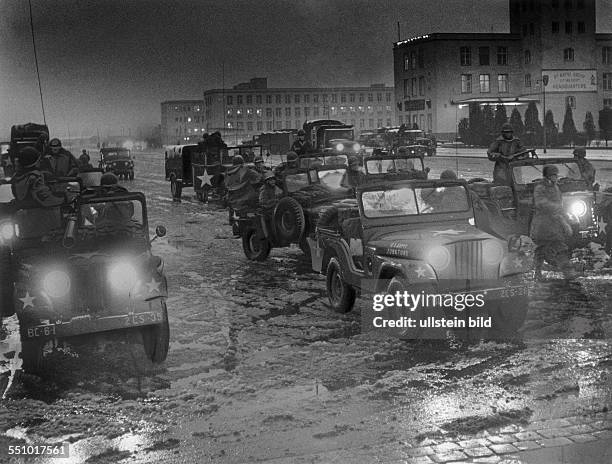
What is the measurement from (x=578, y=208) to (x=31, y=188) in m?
8.24

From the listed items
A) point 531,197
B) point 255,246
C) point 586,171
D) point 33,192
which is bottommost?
point 255,246

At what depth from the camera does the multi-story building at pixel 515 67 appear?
74125 millimetres

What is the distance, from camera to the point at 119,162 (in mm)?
45719

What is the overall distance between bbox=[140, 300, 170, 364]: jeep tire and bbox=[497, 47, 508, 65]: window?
80.8 meters

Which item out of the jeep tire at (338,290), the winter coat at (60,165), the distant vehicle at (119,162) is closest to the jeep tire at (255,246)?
the winter coat at (60,165)

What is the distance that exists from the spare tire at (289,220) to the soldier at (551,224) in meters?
3.87

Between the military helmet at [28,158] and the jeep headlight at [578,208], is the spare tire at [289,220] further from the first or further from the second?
the military helmet at [28,158]

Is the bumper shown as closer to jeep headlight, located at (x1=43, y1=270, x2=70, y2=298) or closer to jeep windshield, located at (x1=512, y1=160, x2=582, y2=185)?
jeep headlight, located at (x1=43, y1=270, x2=70, y2=298)

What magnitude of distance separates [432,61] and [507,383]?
79.3m

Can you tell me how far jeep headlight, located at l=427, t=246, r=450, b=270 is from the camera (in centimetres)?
852

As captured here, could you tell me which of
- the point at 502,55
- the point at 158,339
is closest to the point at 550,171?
the point at 158,339

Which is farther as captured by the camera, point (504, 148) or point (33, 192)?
point (504, 148)

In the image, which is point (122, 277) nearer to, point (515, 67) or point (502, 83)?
point (502, 83)

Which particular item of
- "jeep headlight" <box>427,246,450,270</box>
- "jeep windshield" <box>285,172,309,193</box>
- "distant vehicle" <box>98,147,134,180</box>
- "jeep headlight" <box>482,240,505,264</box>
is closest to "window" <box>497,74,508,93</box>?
"distant vehicle" <box>98,147,134,180</box>
